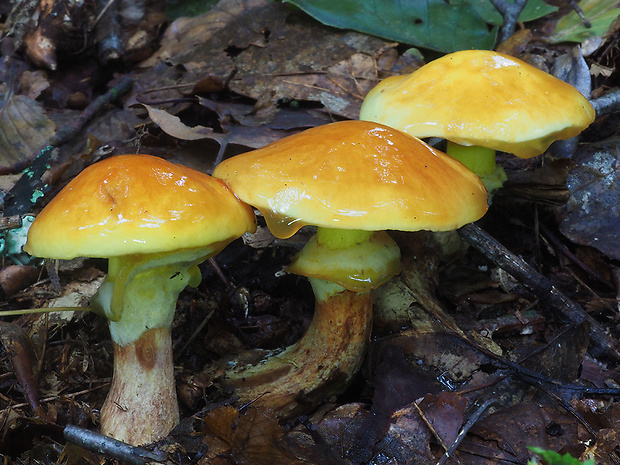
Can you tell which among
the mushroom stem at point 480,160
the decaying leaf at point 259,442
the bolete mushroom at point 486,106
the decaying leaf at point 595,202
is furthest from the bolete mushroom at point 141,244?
the decaying leaf at point 595,202

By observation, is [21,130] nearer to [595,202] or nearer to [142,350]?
[142,350]

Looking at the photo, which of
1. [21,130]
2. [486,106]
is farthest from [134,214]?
[21,130]

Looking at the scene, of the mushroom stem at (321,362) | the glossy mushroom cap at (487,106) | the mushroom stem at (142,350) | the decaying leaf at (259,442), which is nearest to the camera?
the decaying leaf at (259,442)

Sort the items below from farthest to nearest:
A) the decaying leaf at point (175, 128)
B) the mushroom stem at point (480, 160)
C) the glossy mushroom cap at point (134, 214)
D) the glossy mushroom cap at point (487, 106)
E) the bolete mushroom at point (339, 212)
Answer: the decaying leaf at point (175, 128)
the mushroom stem at point (480, 160)
the glossy mushroom cap at point (487, 106)
the bolete mushroom at point (339, 212)
the glossy mushroom cap at point (134, 214)

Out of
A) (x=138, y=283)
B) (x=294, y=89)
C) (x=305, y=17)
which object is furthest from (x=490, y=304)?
(x=305, y=17)

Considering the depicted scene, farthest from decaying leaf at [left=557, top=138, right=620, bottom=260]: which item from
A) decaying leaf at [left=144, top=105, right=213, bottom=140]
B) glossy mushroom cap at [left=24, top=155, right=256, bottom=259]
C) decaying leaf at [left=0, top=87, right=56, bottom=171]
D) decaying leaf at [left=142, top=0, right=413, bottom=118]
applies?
decaying leaf at [left=0, top=87, right=56, bottom=171]

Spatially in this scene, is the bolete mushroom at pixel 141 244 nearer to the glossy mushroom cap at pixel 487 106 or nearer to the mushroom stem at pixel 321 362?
the mushroom stem at pixel 321 362
